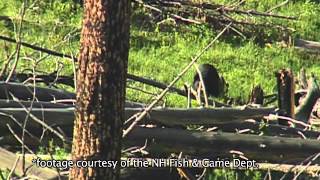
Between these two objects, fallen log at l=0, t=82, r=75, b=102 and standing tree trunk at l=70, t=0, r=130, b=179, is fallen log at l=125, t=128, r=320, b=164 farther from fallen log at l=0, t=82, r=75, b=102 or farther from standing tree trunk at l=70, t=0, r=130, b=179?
standing tree trunk at l=70, t=0, r=130, b=179

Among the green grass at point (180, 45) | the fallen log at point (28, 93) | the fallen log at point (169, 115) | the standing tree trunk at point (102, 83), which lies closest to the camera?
the standing tree trunk at point (102, 83)

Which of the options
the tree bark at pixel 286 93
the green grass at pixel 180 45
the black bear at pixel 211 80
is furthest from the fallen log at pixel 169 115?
the green grass at pixel 180 45

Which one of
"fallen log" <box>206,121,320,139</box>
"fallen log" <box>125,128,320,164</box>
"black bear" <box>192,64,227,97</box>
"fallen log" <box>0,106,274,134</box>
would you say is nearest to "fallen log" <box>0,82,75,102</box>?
"fallen log" <box>0,106,274,134</box>

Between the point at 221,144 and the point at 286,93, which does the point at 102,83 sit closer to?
the point at 221,144

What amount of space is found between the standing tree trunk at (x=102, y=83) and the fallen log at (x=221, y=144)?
1.67 meters

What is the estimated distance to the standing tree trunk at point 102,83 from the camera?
3447 millimetres

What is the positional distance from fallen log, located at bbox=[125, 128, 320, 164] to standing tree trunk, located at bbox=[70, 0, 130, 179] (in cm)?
167

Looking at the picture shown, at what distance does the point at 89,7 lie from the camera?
3.51 m

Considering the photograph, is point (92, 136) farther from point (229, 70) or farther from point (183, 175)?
point (229, 70)

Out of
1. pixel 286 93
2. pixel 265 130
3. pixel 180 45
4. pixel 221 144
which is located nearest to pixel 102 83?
pixel 221 144

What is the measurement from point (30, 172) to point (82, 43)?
1309mm

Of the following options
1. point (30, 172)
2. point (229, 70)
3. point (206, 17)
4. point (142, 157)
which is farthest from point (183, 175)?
point (206, 17)

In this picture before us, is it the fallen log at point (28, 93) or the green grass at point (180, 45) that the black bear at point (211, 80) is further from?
the fallen log at point (28, 93)

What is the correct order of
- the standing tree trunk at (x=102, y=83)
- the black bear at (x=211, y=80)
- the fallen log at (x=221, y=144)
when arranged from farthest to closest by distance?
1. the black bear at (x=211, y=80)
2. the fallen log at (x=221, y=144)
3. the standing tree trunk at (x=102, y=83)
